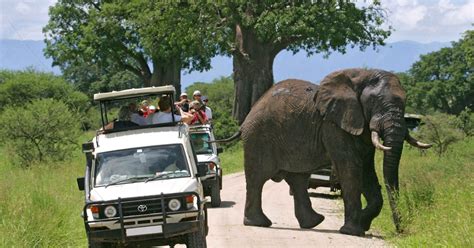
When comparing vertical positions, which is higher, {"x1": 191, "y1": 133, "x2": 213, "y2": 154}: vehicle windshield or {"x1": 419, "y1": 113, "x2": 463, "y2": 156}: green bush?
{"x1": 191, "y1": 133, "x2": 213, "y2": 154}: vehicle windshield

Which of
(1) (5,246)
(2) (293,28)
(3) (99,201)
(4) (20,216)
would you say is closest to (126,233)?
(3) (99,201)

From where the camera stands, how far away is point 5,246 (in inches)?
512

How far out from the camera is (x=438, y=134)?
36.5 metres

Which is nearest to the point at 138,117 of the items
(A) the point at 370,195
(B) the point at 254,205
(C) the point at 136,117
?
(C) the point at 136,117

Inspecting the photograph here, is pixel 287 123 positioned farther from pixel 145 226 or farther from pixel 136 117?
pixel 145 226

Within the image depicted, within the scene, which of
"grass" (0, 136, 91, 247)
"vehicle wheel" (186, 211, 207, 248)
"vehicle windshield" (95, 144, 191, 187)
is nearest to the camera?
"vehicle wheel" (186, 211, 207, 248)

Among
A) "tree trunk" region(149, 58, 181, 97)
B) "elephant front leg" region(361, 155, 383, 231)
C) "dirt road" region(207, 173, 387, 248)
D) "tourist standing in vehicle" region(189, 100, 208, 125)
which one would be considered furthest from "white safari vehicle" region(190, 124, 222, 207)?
"tree trunk" region(149, 58, 181, 97)

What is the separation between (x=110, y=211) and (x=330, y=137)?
6.17m

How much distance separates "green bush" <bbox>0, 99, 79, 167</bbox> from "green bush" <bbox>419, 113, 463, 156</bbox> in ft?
41.2

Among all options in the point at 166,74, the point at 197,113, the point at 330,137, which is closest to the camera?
the point at 330,137

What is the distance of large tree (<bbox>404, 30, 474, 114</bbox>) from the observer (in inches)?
3910

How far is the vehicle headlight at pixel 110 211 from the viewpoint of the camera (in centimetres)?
1306

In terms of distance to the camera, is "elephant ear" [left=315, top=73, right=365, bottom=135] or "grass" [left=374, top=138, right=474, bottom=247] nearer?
"grass" [left=374, top=138, right=474, bottom=247]

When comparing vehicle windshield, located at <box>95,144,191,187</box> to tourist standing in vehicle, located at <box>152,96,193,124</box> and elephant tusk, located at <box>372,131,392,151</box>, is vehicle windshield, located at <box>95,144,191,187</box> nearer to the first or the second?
tourist standing in vehicle, located at <box>152,96,193,124</box>
